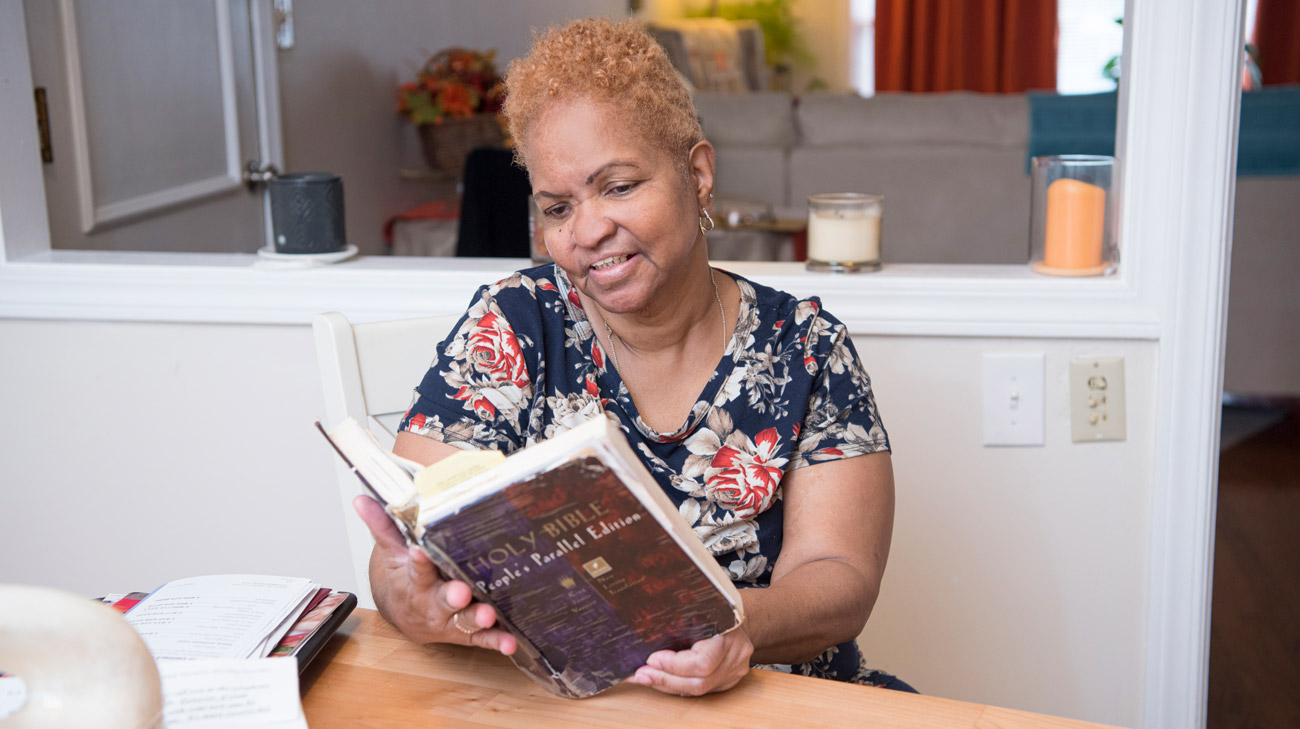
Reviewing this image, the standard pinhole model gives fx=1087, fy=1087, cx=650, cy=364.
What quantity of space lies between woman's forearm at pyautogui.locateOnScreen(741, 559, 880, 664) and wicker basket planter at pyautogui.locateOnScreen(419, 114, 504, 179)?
2.67m

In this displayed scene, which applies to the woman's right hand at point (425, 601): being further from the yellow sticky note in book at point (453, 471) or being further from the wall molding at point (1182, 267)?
the wall molding at point (1182, 267)

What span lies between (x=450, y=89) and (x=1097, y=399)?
96.2 inches

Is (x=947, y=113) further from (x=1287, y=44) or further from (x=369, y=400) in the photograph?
(x=1287, y=44)

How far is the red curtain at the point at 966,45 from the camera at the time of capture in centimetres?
724

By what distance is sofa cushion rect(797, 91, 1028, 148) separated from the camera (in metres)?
3.40

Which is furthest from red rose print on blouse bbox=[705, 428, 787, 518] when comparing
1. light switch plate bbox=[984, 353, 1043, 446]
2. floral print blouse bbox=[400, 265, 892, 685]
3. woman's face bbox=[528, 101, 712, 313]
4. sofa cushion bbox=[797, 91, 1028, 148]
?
sofa cushion bbox=[797, 91, 1028, 148]

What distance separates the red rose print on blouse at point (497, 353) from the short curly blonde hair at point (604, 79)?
17 cm

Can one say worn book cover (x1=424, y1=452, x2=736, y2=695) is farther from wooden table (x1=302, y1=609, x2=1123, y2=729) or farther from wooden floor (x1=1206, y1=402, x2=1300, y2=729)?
wooden floor (x1=1206, y1=402, x2=1300, y2=729)

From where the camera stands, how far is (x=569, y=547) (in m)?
0.65

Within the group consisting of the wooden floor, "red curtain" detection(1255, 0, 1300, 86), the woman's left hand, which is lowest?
the wooden floor

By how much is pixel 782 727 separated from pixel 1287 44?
24.2 ft

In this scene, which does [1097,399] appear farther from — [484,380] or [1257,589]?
[1257,589]

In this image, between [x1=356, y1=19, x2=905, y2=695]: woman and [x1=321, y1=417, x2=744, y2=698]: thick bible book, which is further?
[x1=356, y1=19, x2=905, y2=695]: woman

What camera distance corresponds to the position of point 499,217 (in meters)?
2.73
